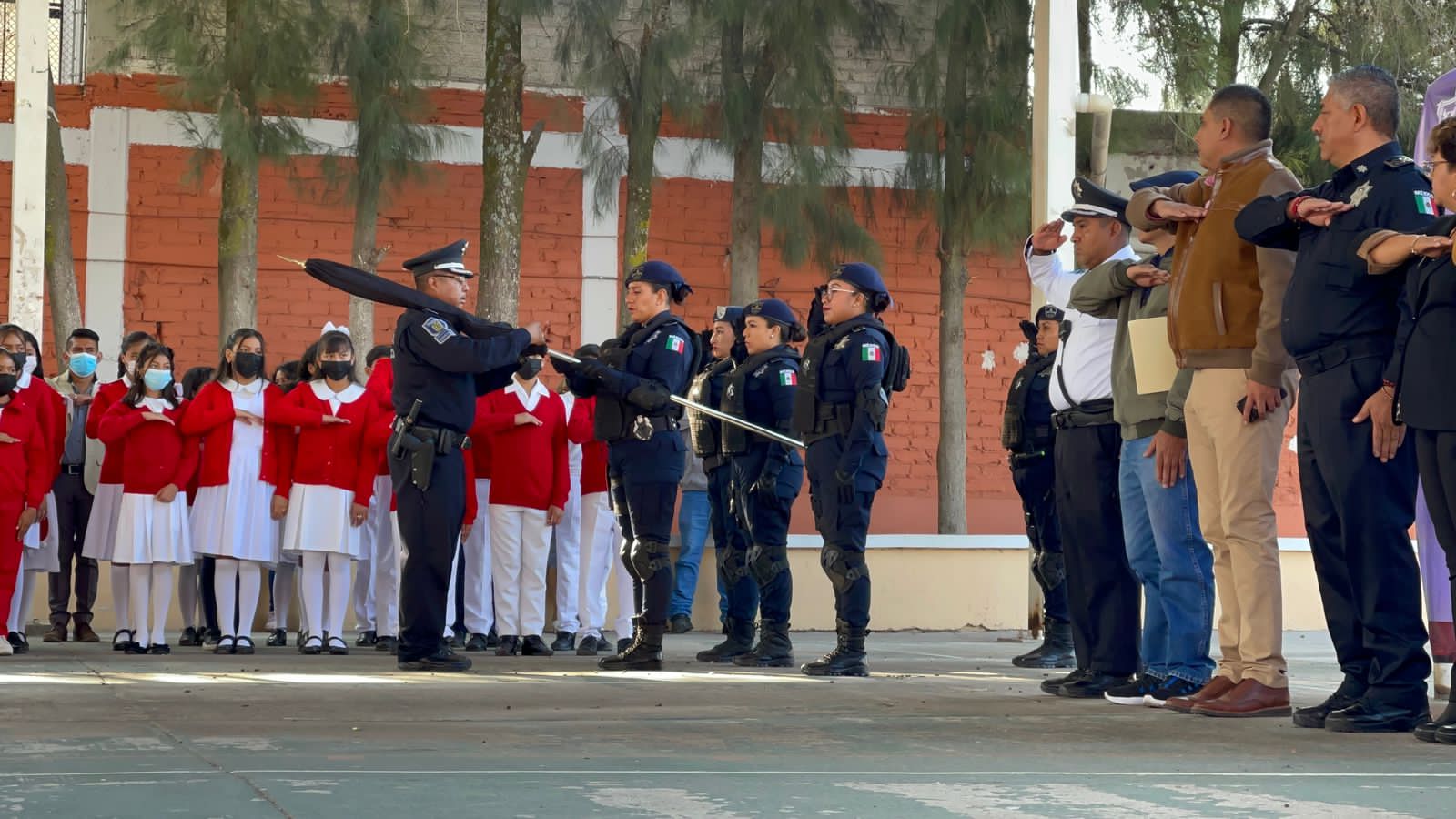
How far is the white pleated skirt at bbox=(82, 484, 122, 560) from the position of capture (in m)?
11.1

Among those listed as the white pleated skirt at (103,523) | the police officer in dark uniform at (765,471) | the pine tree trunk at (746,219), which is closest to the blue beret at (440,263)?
the police officer in dark uniform at (765,471)

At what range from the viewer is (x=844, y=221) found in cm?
1711

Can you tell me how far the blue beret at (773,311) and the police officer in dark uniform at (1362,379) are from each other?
14.3ft

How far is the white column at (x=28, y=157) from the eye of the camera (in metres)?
11.4

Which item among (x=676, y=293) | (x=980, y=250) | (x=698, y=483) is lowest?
(x=698, y=483)

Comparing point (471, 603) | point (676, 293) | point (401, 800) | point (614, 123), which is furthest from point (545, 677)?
point (614, 123)

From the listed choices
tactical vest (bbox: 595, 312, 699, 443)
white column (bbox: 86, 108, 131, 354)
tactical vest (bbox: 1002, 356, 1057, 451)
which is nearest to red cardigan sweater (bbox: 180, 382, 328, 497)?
tactical vest (bbox: 595, 312, 699, 443)

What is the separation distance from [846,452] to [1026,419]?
6.98 ft

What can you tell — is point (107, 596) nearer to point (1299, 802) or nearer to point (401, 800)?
point (401, 800)

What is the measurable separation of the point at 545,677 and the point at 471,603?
2.97 metres

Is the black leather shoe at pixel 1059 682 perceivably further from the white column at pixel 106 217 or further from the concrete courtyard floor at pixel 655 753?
the white column at pixel 106 217

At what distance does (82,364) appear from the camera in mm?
11641

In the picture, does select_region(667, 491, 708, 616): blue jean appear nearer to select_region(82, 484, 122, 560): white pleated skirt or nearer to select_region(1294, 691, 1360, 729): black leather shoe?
select_region(82, 484, 122, 560): white pleated skirt

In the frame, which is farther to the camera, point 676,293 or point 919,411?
point 919,411
